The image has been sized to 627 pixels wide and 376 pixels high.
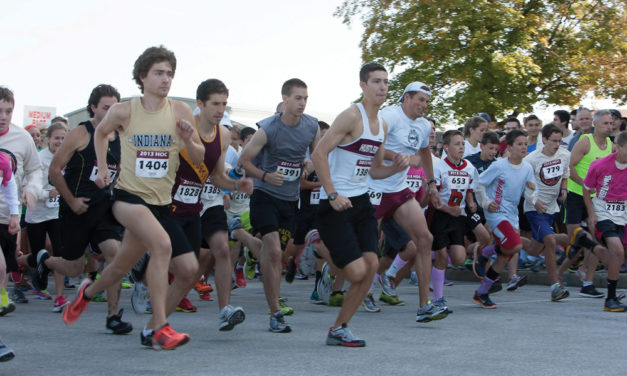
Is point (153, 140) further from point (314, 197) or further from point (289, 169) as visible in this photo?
point (314, 197)

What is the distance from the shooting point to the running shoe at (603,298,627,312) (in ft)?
28.1

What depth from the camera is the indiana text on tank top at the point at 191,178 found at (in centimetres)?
641

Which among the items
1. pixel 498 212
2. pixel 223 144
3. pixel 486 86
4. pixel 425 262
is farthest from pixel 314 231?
pixel 486 86

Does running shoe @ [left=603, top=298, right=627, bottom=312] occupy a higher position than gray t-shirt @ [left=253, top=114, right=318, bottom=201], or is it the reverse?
gray t-shirt @ [left=253, top=114, right=318, bottom=201]

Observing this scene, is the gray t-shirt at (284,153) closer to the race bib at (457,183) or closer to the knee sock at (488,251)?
the race bib at (457,183)

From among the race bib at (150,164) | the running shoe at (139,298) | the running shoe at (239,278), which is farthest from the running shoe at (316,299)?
the race bib at (150,164)

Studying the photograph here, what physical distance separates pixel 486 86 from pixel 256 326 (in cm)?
1823

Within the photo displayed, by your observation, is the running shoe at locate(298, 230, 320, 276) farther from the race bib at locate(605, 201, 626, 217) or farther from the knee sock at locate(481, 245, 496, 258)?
the race bib at locate(605, 201, 626, 217)

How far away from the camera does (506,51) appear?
23906 millimetres

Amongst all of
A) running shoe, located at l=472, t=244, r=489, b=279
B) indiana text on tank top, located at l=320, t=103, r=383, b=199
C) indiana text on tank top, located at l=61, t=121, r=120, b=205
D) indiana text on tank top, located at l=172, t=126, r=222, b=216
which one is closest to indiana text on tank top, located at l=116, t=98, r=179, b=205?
indiana text on tank top, located at l=172, t=126, r=222, b=216

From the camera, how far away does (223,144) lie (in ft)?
22.0

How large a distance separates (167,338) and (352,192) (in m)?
1.86

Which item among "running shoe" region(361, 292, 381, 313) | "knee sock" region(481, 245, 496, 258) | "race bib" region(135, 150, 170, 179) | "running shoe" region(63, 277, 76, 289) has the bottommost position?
"running shoe" region(63, 277, 76, 289)

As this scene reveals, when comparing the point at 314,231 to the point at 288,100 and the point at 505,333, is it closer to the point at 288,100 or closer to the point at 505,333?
the point at 288,100
